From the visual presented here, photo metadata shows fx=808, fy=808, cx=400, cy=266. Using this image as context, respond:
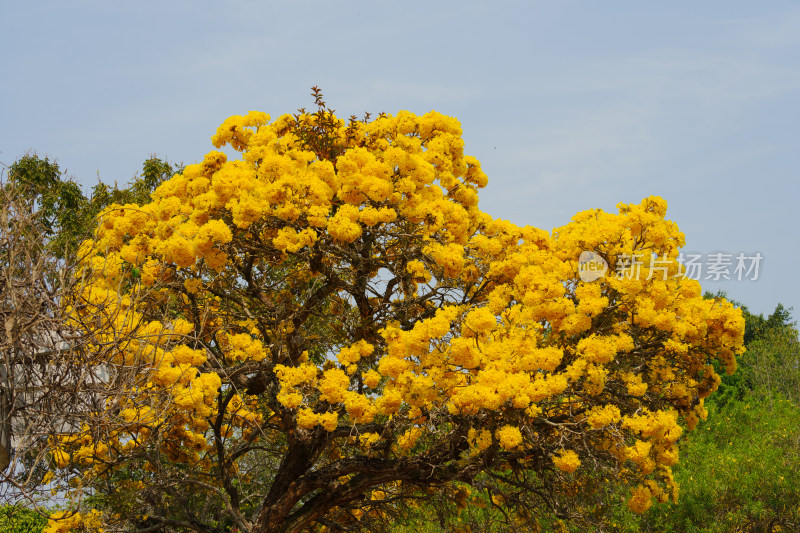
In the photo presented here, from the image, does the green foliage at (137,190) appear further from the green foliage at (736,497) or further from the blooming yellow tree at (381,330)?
the green foliage at (736,497)

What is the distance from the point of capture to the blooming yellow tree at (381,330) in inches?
332

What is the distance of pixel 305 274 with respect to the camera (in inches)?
436

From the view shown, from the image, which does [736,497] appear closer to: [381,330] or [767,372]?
[381,330]

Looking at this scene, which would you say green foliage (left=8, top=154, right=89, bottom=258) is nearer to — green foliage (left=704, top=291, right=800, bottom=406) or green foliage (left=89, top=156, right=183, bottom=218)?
green foliage (left=89, top=156, right=183, bottom=218)

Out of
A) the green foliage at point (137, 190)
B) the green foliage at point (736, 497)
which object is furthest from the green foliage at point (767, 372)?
the green foliage at point (137, 190)

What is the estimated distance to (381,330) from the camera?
931cm

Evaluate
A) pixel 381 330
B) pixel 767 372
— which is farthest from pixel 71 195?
pixel 767 372

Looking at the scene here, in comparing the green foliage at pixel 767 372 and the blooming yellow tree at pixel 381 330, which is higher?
the green foliage at pixel 767 372

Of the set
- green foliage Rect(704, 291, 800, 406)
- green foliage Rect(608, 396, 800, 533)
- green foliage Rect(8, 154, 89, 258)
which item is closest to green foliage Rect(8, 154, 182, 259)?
green foliage Rect(8, 154, 89, 258)

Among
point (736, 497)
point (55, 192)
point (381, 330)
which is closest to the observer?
point (381, 330)

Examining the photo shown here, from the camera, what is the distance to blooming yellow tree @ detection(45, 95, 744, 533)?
843 centimetres

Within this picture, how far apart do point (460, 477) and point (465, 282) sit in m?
2.48

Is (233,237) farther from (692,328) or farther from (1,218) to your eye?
(692,328)

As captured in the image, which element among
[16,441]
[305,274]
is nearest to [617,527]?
[305,274]
